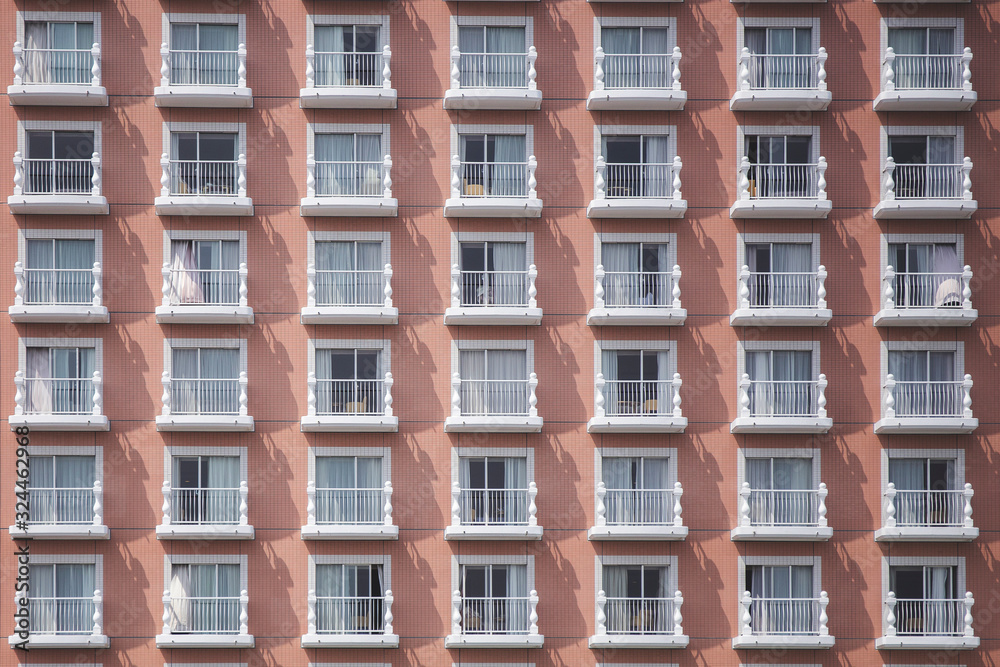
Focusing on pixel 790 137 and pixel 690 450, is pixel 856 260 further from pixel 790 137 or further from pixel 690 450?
pixel 690 450

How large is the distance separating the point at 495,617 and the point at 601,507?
441 centimetres

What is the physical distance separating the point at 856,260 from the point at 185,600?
22.0 meters

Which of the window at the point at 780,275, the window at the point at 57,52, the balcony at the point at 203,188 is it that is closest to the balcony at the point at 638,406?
the window at the point at 780,275

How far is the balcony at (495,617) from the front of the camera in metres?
31.7

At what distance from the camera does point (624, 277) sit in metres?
32.9

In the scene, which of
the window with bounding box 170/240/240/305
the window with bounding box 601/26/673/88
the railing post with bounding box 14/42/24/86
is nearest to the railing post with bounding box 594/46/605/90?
the window with bounding box 601/26/673/88

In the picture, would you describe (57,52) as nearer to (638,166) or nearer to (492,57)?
(492,57)

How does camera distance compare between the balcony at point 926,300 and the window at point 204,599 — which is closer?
the window at point 204,599

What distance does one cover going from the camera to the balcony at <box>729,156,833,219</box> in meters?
32.6

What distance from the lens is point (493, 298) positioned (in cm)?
3284

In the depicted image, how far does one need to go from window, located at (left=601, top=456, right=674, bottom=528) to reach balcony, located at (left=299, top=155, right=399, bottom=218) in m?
10.00

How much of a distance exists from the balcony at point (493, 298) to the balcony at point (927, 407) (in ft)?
34.6

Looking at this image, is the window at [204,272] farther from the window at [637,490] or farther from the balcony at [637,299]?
the window at [637,490]

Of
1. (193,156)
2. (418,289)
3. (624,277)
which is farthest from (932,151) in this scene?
(193,156)
